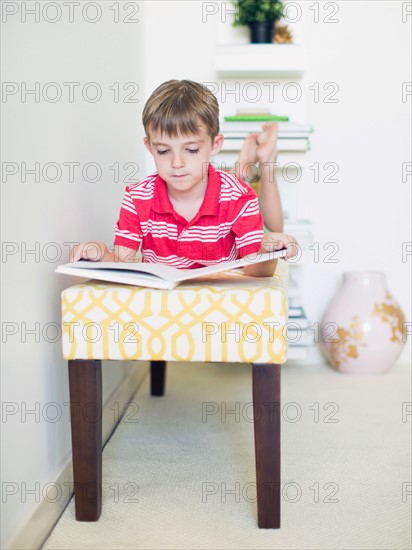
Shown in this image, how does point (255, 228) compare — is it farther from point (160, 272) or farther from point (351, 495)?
point (351, 495)

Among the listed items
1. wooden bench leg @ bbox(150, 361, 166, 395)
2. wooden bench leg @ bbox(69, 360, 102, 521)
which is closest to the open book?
wooden bench leg @ bbox(69, 360, 102, 521)

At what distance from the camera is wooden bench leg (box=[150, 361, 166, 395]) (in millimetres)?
1834

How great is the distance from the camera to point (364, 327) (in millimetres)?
2041

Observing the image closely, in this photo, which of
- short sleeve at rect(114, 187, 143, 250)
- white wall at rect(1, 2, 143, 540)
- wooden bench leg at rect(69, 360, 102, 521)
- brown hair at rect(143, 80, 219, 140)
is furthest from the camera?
short sleeve at rect(114, 187, 143, 250)

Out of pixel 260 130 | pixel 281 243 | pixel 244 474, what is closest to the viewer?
pixel 281 243

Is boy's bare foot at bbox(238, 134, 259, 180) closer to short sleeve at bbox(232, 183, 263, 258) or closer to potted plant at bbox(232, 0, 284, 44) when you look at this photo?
potted plant at bbox(232, 0, 284, 44)

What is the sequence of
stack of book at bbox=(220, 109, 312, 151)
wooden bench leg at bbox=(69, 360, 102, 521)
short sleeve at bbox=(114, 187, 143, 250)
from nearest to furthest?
wooden bench leg at bbox=(69, 360, 102, 521) < short sleeve at bbox=(114, 187, 143, 250) < stack of book at bbox=(220, 109, 312, 151)

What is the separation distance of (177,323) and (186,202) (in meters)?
0.36

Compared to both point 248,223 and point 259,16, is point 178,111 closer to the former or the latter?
point 248,223

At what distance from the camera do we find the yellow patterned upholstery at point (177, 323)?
3.50ft

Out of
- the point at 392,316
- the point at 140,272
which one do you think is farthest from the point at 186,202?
the point at 392,316

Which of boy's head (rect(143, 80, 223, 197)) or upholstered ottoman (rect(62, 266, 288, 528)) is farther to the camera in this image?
boy's head (rect(143, 80, 223, 197))

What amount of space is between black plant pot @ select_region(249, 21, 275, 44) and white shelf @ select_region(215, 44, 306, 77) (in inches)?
1.8

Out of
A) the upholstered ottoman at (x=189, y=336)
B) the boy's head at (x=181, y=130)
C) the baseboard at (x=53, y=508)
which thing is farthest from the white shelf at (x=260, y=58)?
the upholstered ottoman at (x=189, y=336)
